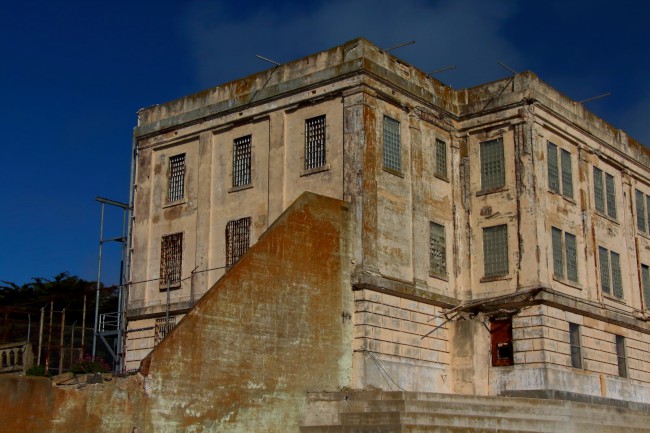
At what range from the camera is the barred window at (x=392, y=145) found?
28500 mm

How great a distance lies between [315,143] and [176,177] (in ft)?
20.2

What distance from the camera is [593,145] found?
3359 cm

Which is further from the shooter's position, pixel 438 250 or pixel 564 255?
pixel 564 255

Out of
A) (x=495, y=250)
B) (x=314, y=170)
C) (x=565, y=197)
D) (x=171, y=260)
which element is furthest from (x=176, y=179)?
(x=565, y=197)

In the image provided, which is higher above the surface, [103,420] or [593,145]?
[593,145]

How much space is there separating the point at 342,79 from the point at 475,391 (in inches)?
408

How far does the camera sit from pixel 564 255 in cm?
3050

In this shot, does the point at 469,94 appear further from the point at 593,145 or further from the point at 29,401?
the point at 29,401

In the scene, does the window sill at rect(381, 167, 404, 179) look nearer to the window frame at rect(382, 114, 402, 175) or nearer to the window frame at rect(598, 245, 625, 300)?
the window frame at rect(382, 114, 402, 175)

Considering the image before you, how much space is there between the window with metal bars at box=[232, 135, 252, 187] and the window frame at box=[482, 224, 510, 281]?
26.2ft

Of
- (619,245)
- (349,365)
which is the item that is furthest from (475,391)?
(619,245)

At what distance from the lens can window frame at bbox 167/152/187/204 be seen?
3228 centimetres

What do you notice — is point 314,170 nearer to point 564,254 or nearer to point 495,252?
point 495,252

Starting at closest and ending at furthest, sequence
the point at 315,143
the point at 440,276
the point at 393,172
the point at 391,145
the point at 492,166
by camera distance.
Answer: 1. the point at 393,172
2. the point at 391,145
3. the point at 315,143
4. the point at 440,276
5. the point at 492,166
